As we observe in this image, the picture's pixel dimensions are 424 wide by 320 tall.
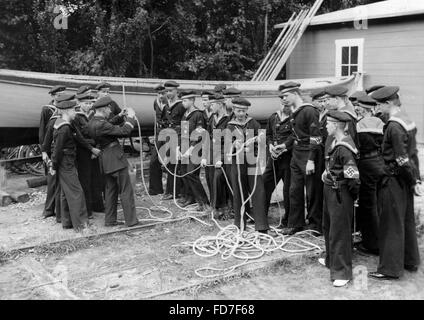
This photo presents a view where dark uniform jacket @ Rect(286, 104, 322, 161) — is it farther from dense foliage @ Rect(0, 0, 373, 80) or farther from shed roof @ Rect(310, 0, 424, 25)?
dense foliage @ Rect(0, 0, 373, 80)

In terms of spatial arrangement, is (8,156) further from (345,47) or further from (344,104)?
(345,47)

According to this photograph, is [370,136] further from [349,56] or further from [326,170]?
[349,56]

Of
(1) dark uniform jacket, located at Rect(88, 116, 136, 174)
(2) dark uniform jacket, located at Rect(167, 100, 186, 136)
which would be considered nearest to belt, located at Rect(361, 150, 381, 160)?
(1) dark uniform jacket, located at Rect(88, 116, 136, 174)

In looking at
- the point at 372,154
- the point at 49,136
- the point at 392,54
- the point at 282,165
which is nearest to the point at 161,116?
the point at 49,136

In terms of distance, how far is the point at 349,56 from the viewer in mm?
14805

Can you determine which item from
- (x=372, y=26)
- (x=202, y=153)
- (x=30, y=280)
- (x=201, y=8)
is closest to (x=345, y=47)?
(x=372, y=26)

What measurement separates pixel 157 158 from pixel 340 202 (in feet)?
14.9

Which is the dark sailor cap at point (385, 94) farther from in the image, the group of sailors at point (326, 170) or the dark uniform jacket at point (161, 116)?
the dark uniform jacket at point (161, 116)

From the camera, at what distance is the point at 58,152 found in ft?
23.3

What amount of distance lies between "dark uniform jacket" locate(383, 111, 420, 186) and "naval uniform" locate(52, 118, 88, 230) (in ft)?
Result: 14.3

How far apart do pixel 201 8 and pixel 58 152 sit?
33.5 feet

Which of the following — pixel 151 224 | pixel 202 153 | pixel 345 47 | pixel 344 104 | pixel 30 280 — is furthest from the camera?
pixel 345 47

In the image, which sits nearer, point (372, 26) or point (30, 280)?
point (30, 280)

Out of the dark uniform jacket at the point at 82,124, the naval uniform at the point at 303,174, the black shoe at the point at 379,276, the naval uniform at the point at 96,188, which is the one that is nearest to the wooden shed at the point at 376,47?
the naval uniform at the point at 303,174
